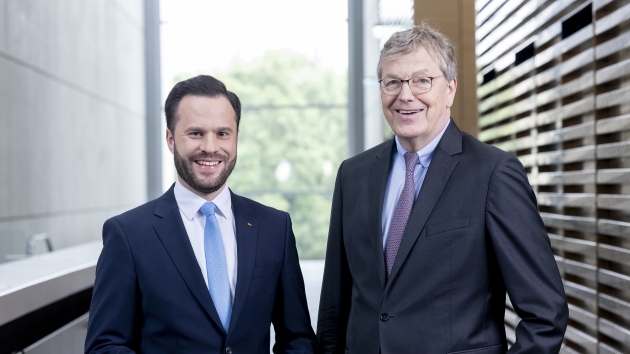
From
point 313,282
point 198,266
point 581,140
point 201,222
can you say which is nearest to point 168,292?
point 198,266

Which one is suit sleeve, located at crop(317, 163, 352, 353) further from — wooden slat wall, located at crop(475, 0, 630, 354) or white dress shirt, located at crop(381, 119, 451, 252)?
wooden slat wall, located at crop(475, 0, 630, 354)

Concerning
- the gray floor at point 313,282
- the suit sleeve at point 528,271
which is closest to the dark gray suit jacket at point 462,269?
the suit sleeve at point 528,271

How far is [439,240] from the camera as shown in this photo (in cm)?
202

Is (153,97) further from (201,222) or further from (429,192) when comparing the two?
(429,192)

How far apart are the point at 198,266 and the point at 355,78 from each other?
7.16 metres

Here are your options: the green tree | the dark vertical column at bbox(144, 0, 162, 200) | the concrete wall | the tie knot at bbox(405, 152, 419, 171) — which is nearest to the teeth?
the tie knot at bbox(405, 152, 419, 171)

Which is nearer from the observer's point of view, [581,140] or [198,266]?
[198,266]

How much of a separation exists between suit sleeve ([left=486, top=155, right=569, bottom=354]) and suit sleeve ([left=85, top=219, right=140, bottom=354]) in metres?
0.99

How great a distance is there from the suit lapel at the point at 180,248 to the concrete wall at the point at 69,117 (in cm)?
342

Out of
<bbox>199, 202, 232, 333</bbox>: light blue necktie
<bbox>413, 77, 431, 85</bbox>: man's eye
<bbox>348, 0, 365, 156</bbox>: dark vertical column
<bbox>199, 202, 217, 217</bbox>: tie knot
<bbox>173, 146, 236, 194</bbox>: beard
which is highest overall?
<bbox>348, 0, 365, 156</bbox>: dark vertical column

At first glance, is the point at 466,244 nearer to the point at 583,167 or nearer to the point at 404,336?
the point at 404,336

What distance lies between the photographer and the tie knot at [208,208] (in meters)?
2.10

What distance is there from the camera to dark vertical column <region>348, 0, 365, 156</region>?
8.91m

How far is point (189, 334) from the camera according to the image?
1.97 m
